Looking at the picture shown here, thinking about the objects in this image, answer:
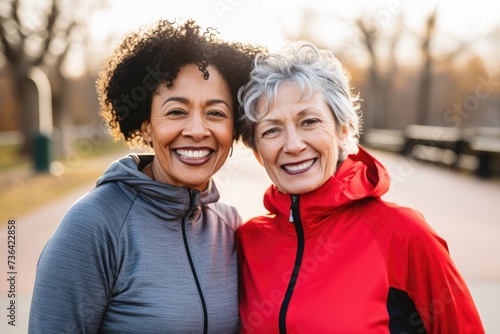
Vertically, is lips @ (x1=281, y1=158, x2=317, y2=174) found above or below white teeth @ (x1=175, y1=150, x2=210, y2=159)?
below

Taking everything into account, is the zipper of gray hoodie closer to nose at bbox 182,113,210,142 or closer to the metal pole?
nose at bbox 182,113,210,142

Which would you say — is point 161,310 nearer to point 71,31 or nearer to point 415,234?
point 415,234

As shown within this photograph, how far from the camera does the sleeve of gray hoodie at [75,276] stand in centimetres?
218

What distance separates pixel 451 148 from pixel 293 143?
14378 millimetres

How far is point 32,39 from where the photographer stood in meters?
22.3

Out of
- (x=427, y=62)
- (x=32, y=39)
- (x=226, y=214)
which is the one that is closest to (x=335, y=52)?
(x=427, y=62)

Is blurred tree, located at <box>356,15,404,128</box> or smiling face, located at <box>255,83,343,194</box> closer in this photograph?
smiling face, located at <box>255,83,343,194</box>

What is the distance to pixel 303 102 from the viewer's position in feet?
8.36

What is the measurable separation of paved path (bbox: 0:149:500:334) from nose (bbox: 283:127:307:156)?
22.8 inches

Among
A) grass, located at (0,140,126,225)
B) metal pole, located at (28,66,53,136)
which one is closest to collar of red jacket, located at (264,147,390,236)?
grass, located at (0,140,126,225)

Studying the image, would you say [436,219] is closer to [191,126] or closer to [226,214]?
[226,214]

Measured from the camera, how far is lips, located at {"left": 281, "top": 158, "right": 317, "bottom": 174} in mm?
2572

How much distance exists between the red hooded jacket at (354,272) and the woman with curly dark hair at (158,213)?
277 millimetres

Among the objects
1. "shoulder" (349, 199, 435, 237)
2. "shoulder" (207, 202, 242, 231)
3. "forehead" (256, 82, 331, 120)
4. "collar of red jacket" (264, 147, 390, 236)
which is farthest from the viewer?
"shoulder" (207, 202, 242, 231)
